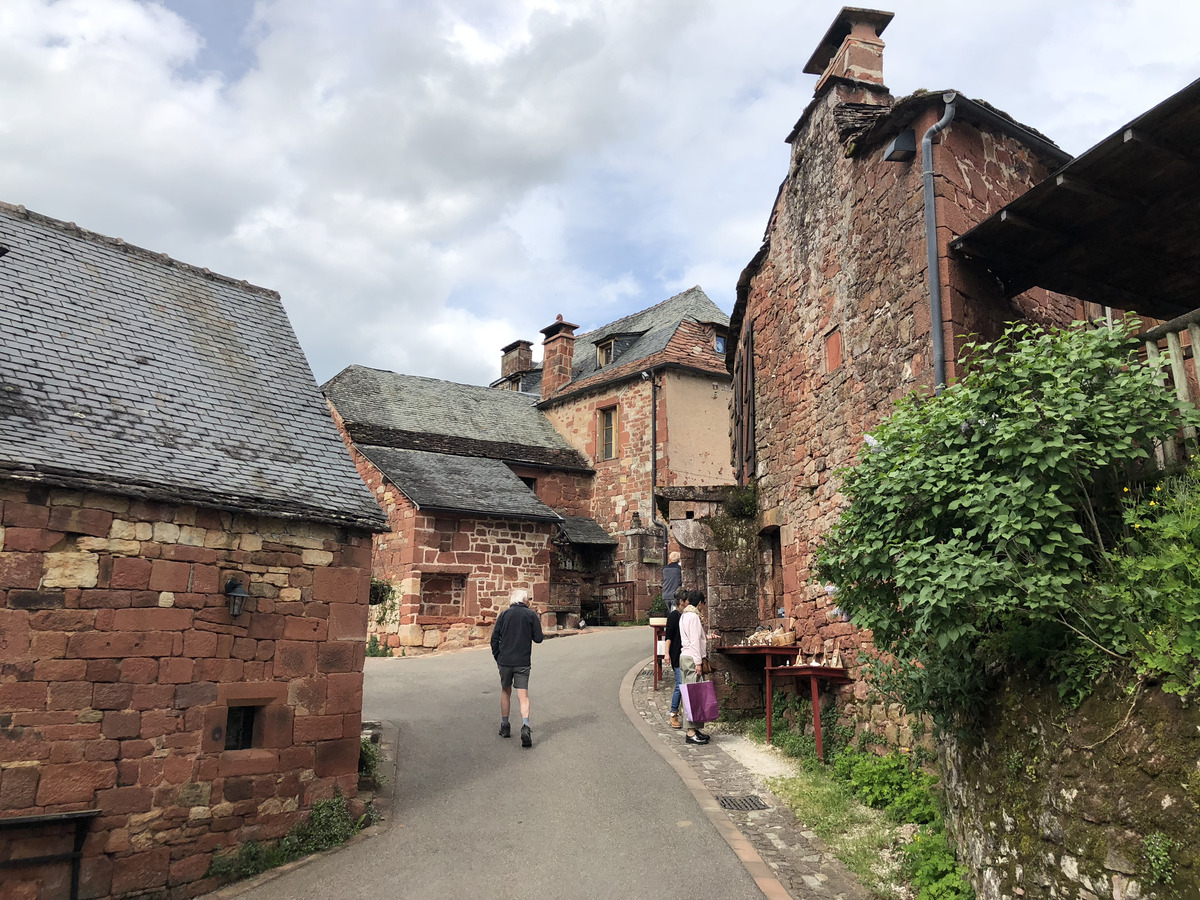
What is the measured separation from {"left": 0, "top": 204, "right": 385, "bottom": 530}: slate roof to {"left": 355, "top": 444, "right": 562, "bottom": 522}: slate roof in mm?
8934

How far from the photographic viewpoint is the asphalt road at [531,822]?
19.0 ft

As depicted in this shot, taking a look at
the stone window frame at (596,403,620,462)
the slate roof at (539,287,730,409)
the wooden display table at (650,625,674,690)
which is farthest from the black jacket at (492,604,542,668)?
the stone window frame at (596,403,620,462)

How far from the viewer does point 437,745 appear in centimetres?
945

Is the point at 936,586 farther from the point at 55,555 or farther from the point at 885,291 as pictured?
the point at 55,555

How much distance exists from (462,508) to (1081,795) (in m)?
15.3

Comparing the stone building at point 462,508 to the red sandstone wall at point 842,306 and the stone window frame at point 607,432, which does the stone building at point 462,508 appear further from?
the red sandstone wall at point 842,306

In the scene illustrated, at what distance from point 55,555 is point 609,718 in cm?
648

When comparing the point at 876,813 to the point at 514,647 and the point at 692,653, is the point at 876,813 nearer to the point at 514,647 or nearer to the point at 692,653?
the point at 692,653

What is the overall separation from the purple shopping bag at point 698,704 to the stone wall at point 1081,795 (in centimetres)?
445

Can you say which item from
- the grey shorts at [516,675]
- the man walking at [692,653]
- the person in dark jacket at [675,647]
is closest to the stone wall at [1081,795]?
the man walking at [692,653]

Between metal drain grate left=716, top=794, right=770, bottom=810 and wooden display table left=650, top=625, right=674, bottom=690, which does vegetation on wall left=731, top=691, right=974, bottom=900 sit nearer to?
metal drain grate left=716, top=794, right=770, bottom=810

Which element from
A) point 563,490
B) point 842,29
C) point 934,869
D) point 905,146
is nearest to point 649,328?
point 563,490

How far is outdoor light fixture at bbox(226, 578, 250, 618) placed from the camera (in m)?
6.91

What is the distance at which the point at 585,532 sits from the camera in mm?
22531
